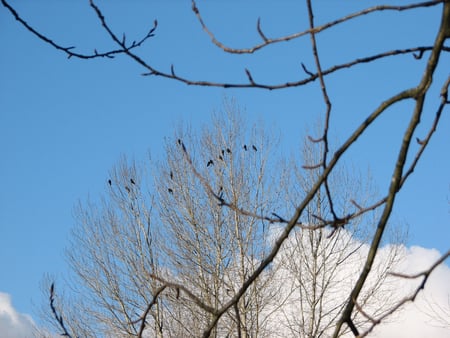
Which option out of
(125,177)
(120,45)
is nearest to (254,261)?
(125,177)

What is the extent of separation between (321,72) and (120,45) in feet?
1.17

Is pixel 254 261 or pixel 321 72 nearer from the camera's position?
pixel 321 72

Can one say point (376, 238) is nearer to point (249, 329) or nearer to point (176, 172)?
point (249, 329)

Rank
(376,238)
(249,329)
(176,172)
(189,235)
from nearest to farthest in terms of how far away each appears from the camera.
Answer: (376,238), (249,329), (189,235), (176,172)

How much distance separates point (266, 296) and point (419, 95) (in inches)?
→ 367

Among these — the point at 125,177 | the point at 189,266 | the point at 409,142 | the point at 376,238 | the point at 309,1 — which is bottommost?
the point at 376,238

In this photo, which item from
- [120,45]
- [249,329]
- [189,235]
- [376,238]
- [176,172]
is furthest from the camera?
[176,172]

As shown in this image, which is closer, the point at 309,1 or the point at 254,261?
the point at 309,1

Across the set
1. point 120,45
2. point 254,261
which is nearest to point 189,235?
point 254,261

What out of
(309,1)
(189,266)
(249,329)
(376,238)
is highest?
(189,266)

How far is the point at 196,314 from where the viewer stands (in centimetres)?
1025

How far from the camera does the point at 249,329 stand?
975cm

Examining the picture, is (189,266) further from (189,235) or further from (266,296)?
(266,296)

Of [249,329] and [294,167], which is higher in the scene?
[294,167]
